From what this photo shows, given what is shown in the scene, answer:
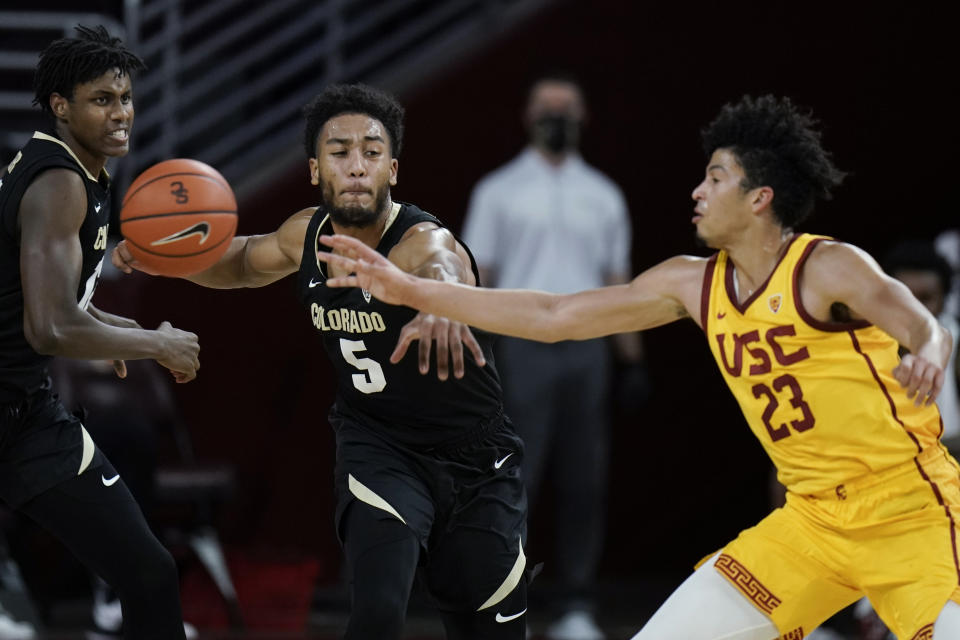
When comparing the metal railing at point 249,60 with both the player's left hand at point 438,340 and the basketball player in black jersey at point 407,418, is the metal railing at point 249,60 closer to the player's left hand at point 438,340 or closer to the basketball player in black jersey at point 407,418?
the basketball player in black jersey at point 407,418

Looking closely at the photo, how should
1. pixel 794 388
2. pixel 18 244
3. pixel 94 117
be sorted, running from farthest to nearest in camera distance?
pixel 94 117 < pixel 18 244 < pixel 794 388

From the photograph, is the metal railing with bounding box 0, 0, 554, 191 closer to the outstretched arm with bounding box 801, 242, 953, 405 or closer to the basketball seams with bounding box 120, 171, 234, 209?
the basketball seams with bounding box 120, 171, 234, 209

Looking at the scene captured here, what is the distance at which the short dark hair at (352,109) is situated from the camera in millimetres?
5051

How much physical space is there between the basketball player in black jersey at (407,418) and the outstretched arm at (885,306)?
1097 millimetres

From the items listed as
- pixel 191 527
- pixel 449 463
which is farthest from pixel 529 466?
pixel 449 463

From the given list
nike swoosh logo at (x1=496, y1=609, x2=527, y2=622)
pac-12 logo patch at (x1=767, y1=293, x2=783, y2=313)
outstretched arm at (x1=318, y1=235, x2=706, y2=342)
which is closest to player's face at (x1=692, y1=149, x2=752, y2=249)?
outstretched arm at (x1=318, y1=235, x2=706, y2=342)

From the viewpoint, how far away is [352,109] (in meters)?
5.04

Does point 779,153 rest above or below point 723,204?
above

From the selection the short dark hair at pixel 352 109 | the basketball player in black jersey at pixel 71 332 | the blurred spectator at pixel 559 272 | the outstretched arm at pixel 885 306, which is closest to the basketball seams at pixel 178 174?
the basketball player in black jersey at pixel 71 332

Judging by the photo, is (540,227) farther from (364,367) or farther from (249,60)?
(364,367)

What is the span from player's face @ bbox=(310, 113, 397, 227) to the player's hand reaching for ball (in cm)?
46

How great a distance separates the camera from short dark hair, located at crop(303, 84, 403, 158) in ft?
16.6

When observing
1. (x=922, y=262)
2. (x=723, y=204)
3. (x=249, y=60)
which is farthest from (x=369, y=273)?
(x=249, y=60)

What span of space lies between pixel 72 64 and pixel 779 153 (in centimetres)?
225
